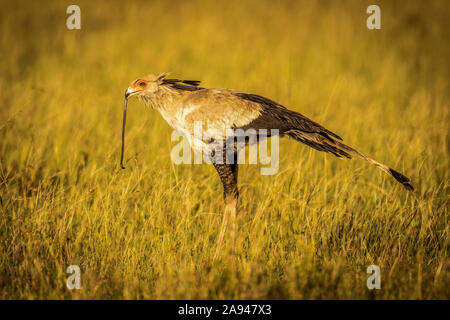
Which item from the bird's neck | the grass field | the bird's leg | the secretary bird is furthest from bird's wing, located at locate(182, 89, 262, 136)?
the grass field

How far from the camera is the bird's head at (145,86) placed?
4.00 metres

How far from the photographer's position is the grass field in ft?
10.7

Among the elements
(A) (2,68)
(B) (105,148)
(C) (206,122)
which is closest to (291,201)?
(C) (206,122)

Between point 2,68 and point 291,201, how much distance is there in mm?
6055

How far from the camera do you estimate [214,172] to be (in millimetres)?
4840

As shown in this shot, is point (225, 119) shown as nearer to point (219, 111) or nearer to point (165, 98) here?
point (219, 111)

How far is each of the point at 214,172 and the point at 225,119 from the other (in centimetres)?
115

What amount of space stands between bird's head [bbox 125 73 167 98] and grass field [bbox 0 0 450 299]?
672 millimetres

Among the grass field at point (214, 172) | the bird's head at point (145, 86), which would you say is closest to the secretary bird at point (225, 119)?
the bird's head at point (145, 86)

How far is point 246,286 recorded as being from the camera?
3004mm

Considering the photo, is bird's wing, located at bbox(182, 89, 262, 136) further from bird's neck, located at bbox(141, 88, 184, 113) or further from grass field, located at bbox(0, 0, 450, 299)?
grass field, located at bbox(0, 0, 450, 299)

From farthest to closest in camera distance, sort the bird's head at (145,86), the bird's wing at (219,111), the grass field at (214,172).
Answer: the bird's head at (145,86) < the bird's wing at (219,111) < the grass field at (214,172)

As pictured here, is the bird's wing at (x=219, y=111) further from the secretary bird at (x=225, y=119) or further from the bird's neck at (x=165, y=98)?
the bird's neck at (x=165, y=98)
